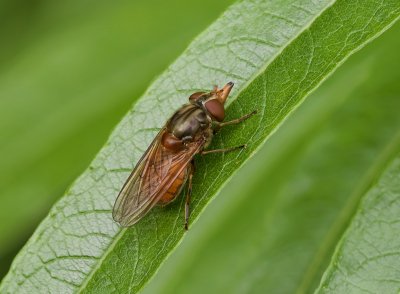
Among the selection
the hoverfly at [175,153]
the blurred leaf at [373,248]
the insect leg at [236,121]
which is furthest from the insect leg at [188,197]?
the blurred leaf at [373,248]

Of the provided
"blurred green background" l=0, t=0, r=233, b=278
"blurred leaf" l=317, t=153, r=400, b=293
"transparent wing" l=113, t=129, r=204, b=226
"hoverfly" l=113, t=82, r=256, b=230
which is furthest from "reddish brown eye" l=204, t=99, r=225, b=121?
"blurred green background" l=0, t=0, r=233, b=278

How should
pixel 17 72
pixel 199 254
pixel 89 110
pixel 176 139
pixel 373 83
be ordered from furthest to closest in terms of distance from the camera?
1. pixel 17 72
2. pixel 89 110
3. pixel 199 254
4. pixel 373 83
5. pixel 176 139

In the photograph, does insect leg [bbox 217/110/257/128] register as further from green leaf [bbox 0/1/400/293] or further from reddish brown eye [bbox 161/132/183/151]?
reddish brown eye [bbox 161/132/183/151]

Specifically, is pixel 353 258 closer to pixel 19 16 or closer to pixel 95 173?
pixel 95 173

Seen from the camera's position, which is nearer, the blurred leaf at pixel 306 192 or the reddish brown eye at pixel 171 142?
the reddish brown eye at pixel 171 142

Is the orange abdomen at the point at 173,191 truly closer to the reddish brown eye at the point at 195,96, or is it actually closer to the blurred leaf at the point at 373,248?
the reddish brown eye at the point at 195,96

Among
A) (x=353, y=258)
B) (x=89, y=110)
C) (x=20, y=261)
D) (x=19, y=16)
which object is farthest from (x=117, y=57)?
(x=353, y=258)

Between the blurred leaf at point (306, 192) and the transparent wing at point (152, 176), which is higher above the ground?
the blurred leaf at point (306, 192)
